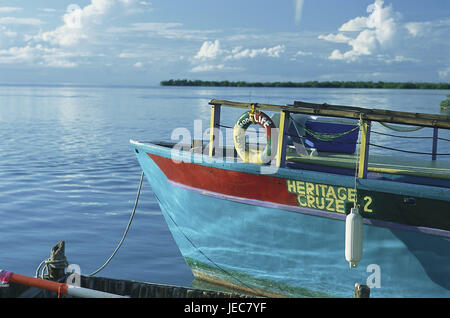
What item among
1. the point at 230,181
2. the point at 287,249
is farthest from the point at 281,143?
the point at 287,249

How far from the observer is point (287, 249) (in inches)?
267

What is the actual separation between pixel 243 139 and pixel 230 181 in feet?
2.00

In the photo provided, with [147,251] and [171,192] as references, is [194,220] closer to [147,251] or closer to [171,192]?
[171,192]

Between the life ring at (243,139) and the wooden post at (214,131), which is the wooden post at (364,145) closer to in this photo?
the life ring at (243,139)

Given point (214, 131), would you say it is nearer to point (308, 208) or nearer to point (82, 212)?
point (308, 208)

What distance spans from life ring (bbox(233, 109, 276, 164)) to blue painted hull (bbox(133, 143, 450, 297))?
2.05 ft

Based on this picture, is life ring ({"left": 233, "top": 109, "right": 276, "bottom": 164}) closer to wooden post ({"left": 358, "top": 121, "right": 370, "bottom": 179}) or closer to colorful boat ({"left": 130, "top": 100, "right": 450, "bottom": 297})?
colorful boat ({"left": 130, "top": 100, "right": 450, "bottom": 297})

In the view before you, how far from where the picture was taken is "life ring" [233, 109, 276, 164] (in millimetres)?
6793

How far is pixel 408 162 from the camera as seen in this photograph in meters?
7.48

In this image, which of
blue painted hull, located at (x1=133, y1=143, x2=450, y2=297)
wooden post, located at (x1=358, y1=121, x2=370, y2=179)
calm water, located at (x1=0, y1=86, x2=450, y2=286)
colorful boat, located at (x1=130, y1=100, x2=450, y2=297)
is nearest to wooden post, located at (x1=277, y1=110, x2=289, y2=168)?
colorful boat, located at (x1=130, y1=100, x2=450, y2=297)
